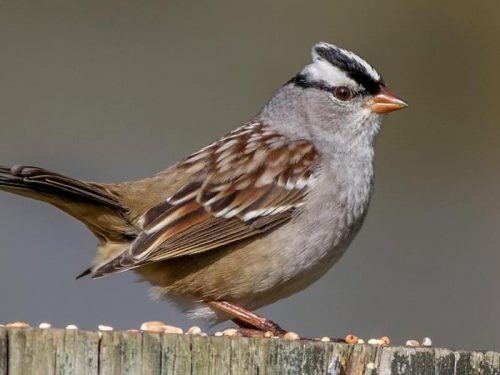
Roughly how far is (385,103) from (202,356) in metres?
1.83

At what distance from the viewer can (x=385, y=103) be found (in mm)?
4652

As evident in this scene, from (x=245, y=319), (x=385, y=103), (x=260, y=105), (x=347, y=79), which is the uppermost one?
(x=260, y=105)

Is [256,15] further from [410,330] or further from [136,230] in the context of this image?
[136,230]

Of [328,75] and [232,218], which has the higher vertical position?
[328,75]

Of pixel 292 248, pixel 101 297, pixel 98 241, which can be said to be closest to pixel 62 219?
pixel 101 297

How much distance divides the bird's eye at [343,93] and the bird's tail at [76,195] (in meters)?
0.84

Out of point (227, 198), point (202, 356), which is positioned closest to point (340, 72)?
point (227, 198)

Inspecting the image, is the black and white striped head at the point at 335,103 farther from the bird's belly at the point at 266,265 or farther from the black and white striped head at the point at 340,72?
the bird's belly at the point at 266,265

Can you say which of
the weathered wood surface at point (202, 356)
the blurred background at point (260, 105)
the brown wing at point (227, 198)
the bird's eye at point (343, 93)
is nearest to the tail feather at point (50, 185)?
the brown wing at point (227, 198)

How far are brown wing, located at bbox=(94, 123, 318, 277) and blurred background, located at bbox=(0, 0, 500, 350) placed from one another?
1.22m

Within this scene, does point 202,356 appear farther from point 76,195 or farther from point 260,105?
point 260,105

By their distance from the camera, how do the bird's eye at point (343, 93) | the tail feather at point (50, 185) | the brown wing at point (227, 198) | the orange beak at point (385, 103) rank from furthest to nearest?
1. the bird's eye at point (343, 93)
2. the orange beak at point (385, 103)
3. the brown wing at point (227, 198)
4. the tail feather at point (50, 185)

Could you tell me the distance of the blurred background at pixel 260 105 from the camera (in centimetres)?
579

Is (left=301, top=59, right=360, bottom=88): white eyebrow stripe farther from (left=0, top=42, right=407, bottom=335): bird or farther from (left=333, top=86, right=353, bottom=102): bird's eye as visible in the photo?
(left=0, top=42, right=407, bottom=335): bird
